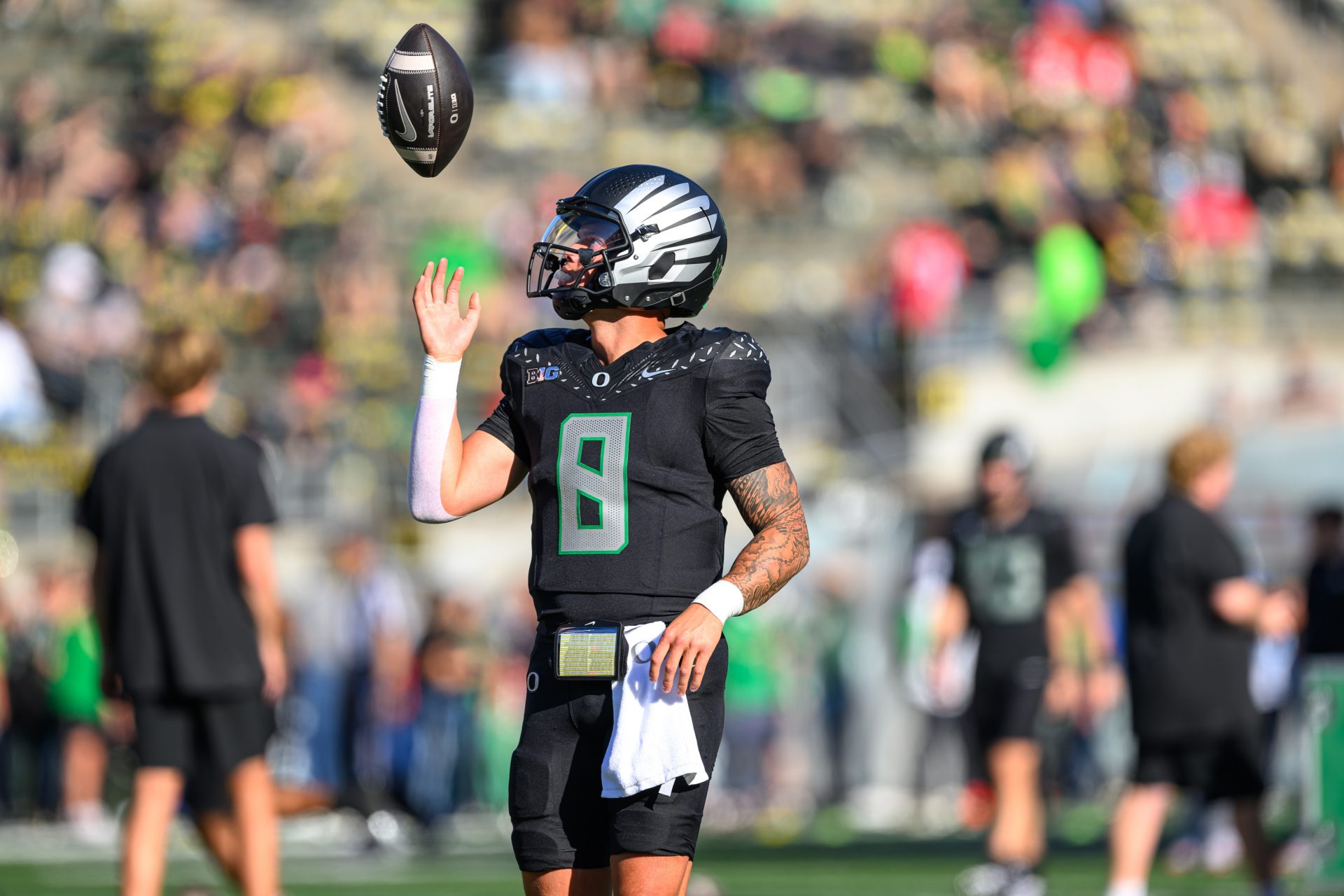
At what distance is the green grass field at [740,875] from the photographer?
1050cm

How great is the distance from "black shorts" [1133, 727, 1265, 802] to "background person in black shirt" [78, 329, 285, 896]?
3.69 m

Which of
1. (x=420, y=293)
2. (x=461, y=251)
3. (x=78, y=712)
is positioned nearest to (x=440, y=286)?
(x=420, y=293)

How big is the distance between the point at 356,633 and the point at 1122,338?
24.6ft

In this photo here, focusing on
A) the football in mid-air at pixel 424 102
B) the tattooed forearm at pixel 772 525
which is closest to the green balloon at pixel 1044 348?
the football in mid-air at pixel 424 102

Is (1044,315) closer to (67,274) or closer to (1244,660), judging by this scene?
(67,274)

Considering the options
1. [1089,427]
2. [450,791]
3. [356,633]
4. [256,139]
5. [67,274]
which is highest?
[256,139]

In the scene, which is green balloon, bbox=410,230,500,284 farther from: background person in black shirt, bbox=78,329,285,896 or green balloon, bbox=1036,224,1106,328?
background person in black shirt, bbox=78,329,285,896

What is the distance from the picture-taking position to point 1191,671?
878 cm

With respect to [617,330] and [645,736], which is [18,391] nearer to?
[617,330]

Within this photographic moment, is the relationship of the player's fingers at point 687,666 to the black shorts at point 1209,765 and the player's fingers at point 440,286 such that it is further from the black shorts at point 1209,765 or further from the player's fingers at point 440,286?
the black shorts at point 1209,765

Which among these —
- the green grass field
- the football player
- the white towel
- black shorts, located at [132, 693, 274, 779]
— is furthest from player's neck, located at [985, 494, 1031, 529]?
the white towel

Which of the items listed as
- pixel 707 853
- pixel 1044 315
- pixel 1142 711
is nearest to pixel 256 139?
pixel 1044 315

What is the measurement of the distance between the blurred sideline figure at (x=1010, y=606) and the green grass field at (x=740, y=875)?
634 millimetres

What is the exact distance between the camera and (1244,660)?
29.1 ft
